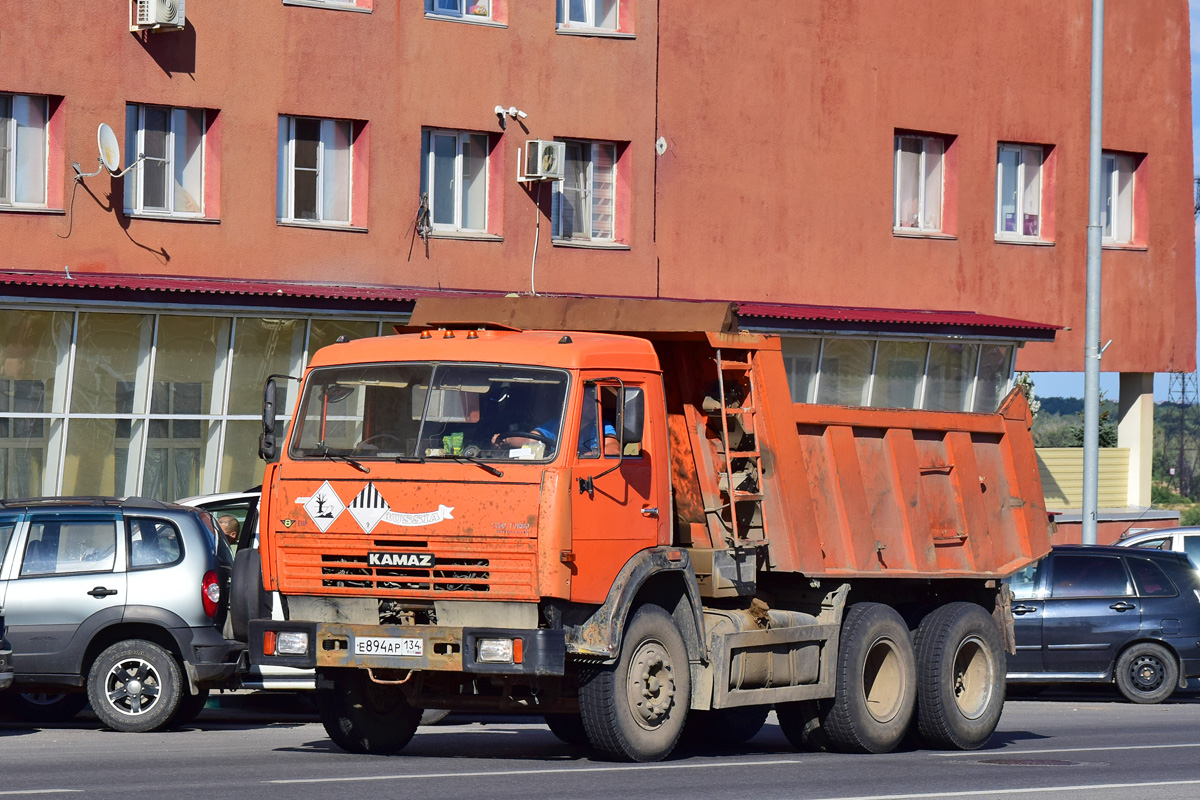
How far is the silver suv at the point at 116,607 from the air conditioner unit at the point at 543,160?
552 inches

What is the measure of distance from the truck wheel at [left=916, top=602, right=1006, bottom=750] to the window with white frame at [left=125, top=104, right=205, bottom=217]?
15212 mm

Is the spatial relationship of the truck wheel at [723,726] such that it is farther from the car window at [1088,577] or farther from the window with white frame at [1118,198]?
the window with white frame at [1118,198]

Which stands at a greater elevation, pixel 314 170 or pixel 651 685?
pixel 314 170

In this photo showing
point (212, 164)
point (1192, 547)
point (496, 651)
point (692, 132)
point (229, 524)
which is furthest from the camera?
point (692, 132)

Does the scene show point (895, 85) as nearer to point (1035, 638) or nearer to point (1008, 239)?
point (1008, 239)

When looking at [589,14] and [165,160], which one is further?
[589,14]

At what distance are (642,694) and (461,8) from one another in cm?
1846

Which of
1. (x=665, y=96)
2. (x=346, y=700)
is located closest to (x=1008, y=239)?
(x=665, y=96)

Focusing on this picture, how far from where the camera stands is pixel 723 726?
589 inches

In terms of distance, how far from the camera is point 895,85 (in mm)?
32656

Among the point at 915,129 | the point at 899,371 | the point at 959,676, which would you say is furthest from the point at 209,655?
the point at 915,129

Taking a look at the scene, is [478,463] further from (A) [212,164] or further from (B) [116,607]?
(A) [212,164]

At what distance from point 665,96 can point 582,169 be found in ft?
5.88

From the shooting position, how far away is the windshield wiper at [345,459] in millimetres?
11992
